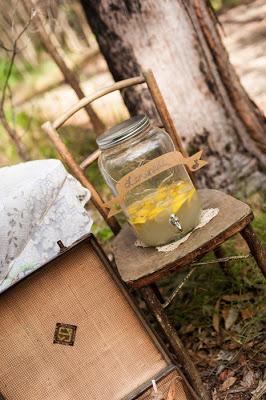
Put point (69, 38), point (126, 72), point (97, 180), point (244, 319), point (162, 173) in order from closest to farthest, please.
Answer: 1. point (162, 173)
2. point (244, 319)
3. point (126, 72)
4. point (97, 180)
5. point (69, 38)

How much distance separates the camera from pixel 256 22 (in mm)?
7098

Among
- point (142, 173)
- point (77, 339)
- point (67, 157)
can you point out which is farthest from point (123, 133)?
point (77, 339)

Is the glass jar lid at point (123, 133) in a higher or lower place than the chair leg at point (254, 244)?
higher

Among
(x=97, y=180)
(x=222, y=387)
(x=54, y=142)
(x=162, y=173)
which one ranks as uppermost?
(x=54, y=142)

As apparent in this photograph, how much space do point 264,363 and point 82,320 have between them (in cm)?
82

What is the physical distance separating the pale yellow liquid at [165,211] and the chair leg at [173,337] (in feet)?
0.68

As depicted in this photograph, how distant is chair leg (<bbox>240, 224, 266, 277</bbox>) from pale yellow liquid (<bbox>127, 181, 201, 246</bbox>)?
0.19m

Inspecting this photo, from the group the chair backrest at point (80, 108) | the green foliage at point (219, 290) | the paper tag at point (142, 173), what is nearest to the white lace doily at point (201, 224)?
the paper tag at point (142, 173)

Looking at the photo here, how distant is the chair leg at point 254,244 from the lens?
6.23 feet

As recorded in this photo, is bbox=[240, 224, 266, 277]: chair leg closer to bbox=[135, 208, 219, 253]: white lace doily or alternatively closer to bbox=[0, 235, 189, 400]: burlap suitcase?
bbox=[135, 208, 219, 253]: white lace doily

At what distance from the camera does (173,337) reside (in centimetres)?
194

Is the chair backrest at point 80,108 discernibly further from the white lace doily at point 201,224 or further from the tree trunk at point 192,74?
the tree trunk at point 192,74

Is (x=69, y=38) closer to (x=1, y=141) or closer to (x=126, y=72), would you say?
(x=1, y=141)

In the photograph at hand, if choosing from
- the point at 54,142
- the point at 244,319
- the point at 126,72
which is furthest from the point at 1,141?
the point at 244,319
